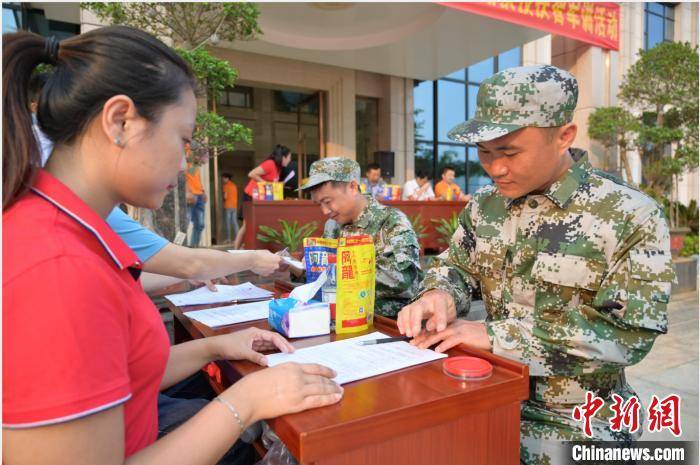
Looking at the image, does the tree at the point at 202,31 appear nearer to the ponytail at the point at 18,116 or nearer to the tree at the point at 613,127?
the ponytail at the point at 18,116

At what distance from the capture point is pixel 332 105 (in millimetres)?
11000

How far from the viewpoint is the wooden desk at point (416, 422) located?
778 mm

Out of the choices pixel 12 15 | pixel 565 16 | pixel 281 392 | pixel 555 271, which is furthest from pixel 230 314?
pixel 565 16

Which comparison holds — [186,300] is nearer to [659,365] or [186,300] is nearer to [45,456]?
[45,456]

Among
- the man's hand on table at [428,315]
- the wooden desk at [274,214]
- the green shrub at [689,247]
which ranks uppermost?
the wooden desk at [274,214]

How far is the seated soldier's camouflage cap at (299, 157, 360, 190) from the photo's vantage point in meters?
2.51

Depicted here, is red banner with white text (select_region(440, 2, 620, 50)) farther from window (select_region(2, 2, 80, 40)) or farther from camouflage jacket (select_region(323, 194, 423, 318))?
window (select_region(2, 2, 80, 40))

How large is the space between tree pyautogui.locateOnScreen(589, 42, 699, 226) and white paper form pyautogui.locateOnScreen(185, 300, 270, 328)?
10.8 meters

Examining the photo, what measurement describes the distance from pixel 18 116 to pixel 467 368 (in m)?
1.03

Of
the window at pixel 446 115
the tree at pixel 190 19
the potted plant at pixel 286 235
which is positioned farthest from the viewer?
the window at pixel 446 115

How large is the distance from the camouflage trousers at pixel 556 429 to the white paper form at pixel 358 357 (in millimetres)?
454

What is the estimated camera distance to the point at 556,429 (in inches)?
51.3

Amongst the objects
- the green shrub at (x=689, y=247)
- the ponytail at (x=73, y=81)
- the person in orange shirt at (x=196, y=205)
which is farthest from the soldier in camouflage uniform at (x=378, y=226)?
the green shrub at (x=689, y=247)

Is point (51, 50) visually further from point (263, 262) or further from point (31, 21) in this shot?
point (31, 21)
